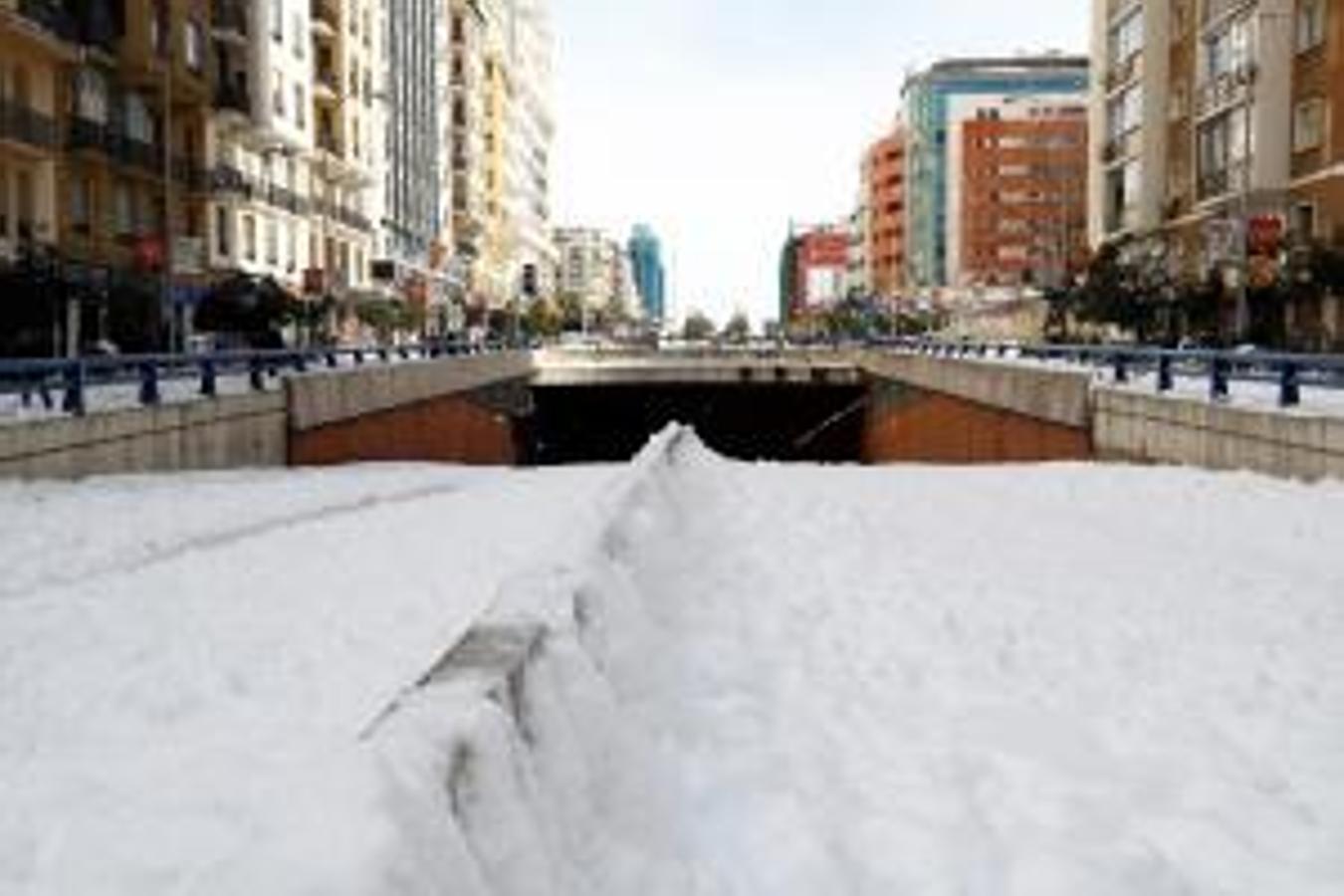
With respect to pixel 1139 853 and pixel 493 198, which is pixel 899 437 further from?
pixel 493 198

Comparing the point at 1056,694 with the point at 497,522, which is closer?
the point at 1056,694

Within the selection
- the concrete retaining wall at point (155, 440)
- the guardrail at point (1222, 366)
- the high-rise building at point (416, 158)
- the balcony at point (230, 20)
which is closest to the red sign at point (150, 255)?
the concrete retaining wall at point (155, 440)

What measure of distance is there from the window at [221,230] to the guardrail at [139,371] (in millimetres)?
20001

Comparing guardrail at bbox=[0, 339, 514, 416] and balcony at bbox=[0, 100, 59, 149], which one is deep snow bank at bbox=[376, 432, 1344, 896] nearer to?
guardrail at bbox=[0, 339, 514, 416]

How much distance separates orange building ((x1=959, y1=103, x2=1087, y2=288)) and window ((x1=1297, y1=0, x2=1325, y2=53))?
10370 centimetres

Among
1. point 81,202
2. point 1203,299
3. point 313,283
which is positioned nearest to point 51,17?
point 81,202

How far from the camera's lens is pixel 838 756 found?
7.16m

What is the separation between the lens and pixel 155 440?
74.7 feet

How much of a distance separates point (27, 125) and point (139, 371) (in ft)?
75.7

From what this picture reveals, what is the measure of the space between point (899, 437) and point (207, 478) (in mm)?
33958

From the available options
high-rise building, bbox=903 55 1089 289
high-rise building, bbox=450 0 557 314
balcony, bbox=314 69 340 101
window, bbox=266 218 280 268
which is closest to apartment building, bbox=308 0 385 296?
balcony, bbox=314 69 340 101

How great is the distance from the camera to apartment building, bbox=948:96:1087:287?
511 feet

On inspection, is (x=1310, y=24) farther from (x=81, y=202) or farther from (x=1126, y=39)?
(x=81, y=202)

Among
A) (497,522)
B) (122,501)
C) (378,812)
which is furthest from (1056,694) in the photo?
(122,501)
